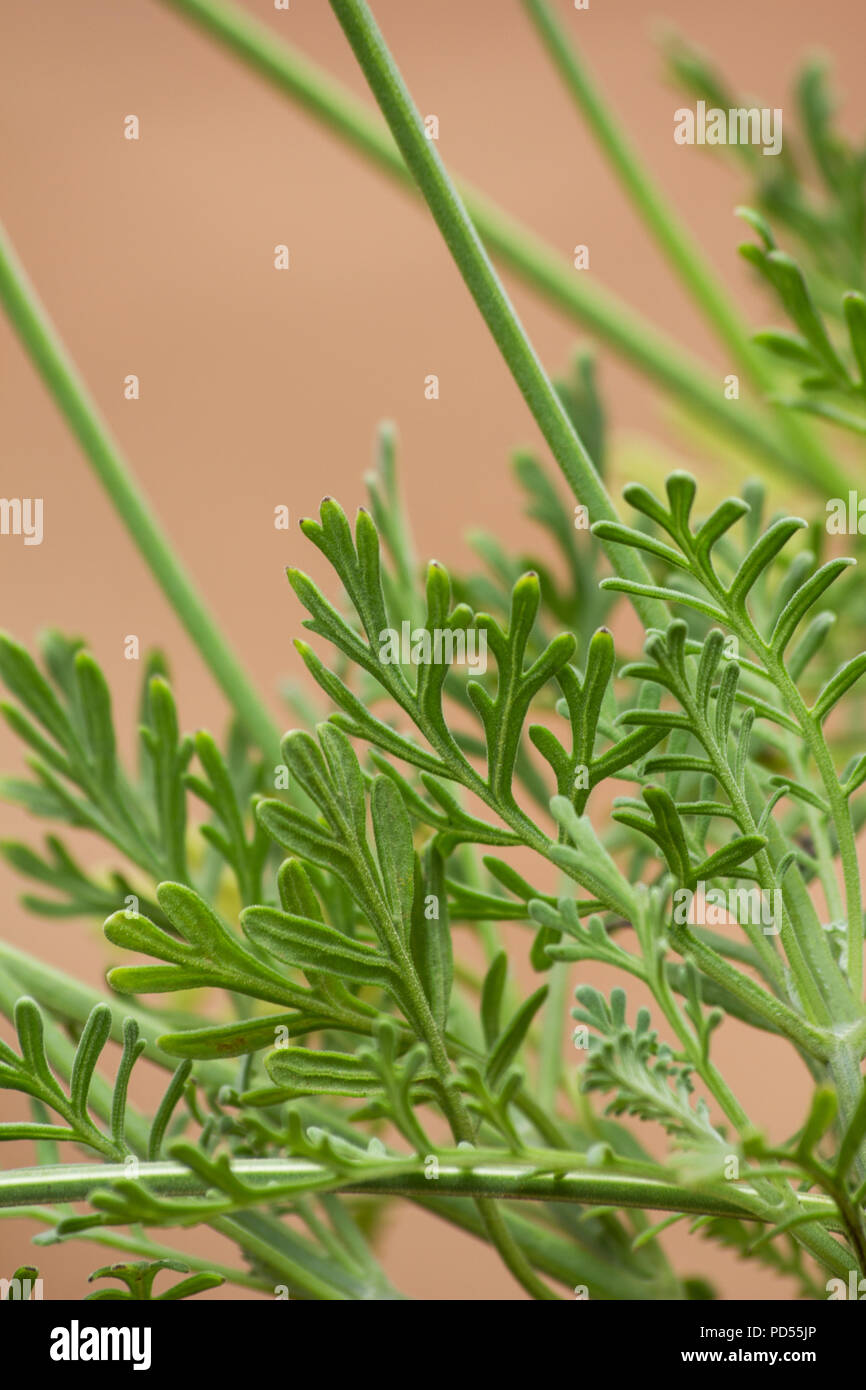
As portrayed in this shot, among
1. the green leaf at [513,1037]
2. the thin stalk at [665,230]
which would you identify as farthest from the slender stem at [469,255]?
the thin stalk at [665,230]

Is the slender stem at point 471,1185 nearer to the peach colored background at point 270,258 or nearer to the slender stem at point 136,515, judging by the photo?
the slender stem at point 136,515

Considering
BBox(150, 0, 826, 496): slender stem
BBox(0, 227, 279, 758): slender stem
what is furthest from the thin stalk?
BBox(0, 227, 279, 758): slender stem

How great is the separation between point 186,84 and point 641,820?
0.88 metres

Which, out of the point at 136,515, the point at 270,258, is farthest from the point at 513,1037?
the point at 270,258

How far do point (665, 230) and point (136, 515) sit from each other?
179mm

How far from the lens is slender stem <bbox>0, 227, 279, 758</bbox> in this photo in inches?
8.0

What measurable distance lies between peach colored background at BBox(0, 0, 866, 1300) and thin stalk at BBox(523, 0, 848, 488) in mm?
486

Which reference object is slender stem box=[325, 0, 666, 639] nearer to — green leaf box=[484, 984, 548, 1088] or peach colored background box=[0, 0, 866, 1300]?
green leaf box=[484, 984, 548, 1088]

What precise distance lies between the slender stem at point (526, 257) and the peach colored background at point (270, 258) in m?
0.50

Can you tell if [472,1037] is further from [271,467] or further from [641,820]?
[271,467]

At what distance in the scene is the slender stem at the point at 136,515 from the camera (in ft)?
0.66

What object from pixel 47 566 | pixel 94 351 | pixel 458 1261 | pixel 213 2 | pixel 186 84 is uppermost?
pixel 186 84
